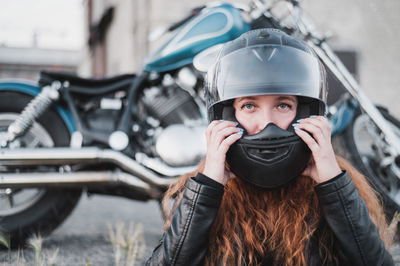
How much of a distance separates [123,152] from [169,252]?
3.52 ft

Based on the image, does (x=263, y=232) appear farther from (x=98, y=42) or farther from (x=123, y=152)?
(x=98, y=42)

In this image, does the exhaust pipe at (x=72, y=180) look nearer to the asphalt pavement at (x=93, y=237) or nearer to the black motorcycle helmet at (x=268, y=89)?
the asphalt pavement at (x=93, y=237)

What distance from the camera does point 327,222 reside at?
956mm

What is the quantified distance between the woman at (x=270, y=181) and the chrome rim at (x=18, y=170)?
120 centimetres

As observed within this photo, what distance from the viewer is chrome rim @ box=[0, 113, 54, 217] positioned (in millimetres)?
1984

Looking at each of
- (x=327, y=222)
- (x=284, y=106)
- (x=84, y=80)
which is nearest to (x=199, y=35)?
(x=84, y=80)

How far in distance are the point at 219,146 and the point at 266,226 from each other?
0.79 ft

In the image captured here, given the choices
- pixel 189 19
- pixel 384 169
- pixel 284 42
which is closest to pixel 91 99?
pixel 189 19

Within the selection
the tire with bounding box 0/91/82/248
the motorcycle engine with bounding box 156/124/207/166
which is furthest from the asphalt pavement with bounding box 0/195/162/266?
the motorcycle engine with bounding box 156/124/207/166

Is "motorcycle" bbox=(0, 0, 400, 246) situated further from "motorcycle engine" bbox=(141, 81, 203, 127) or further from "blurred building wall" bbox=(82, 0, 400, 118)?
"blurred building wall" bbox=(82, 0, 400, 118)

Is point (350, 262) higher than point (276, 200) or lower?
lower

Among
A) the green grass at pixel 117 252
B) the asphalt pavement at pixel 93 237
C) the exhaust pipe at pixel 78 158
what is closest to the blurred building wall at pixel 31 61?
the asphalt pavement at pixel 93 237

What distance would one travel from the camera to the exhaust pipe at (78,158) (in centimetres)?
188

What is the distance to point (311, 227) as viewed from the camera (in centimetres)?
101
